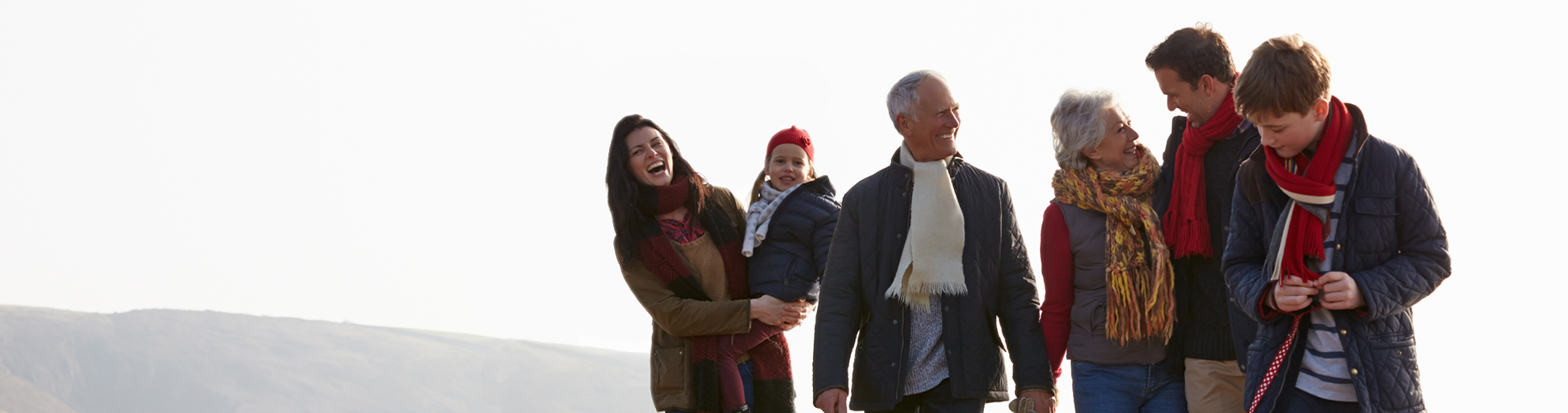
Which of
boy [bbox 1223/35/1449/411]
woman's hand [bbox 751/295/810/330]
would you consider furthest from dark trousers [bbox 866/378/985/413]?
boy [bbox 1223/35/1449/411]

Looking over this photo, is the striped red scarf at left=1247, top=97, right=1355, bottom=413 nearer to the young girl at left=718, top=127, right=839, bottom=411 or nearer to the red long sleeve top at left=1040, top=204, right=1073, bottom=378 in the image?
the red long sleeve top at left=1040, top=204, right=1073, bottom=378

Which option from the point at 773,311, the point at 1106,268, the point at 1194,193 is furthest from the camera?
the point at 773,311

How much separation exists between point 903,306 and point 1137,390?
0.76 metres

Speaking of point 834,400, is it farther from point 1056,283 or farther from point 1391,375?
point 1391,375

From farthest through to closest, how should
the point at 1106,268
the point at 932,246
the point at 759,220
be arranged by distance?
1. the point at 759,220
2. the point at 932,246
3. the point at 1106,268

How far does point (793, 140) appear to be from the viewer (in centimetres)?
490

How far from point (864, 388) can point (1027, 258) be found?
680 millimetres

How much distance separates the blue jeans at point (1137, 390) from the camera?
348cm

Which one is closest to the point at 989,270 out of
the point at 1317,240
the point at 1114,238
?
the point at 1114,238

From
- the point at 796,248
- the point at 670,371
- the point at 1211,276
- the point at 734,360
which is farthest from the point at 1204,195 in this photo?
the point at 670,371

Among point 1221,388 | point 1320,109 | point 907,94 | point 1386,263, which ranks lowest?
point 1221,388

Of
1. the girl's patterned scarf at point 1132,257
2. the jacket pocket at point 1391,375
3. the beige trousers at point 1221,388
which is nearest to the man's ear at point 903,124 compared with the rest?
the girl's patterned scarf at point 1132,257

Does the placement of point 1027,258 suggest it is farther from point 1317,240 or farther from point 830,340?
point 1317,240

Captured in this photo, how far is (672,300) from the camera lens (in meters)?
4.38
